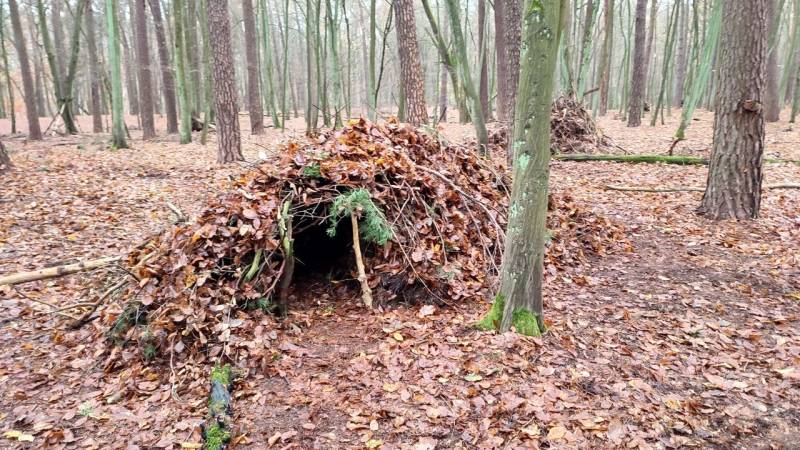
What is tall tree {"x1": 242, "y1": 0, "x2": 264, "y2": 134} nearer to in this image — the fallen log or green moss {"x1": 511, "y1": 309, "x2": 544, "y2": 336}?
the fallen log

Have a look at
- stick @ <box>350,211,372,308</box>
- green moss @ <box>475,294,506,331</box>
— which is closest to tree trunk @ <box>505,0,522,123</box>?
stick @ <box>350,211,372,308</box>

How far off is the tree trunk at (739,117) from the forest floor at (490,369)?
464mm

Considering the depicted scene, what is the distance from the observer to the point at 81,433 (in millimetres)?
3074

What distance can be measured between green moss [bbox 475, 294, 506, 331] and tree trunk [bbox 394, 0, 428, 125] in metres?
5.88

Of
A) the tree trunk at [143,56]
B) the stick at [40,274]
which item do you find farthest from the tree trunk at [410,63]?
the tree trunk at [143,56]

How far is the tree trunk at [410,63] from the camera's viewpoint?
8.88m

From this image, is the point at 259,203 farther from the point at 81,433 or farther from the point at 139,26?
the point at 139,26

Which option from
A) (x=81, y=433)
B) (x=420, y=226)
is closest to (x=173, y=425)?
(x=81, y=433)

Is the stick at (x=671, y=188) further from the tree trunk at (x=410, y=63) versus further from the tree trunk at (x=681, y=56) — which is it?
the tree trunk at (x=681, y=56)

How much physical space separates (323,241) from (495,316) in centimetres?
248

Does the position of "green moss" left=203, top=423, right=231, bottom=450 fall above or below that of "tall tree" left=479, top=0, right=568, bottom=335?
below

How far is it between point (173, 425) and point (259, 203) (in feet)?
6.76

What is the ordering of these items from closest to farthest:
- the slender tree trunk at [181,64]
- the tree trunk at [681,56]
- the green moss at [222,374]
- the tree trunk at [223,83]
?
the green moss at [222,374] < the tree trunk at [223,83] < the slender tree trunk at [181,64] < the tree trunk at [681,56]

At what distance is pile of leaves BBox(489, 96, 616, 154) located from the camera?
11141mm
